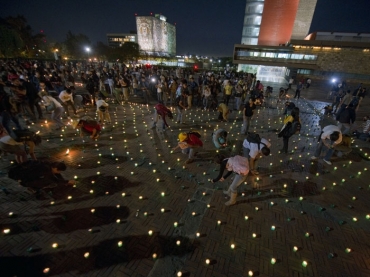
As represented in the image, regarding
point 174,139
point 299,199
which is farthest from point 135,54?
point 299,199

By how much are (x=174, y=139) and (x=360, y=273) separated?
6.65 m

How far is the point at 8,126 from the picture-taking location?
6359 mm

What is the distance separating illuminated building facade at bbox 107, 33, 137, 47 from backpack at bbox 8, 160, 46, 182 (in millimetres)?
130681

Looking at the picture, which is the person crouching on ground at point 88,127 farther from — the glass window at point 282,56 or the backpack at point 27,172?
the glass window at point 282,56

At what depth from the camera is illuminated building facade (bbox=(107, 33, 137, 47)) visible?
115812mm

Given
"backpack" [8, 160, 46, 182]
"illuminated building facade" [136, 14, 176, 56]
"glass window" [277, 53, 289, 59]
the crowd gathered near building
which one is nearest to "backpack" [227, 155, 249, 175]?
the crowd gathered near building

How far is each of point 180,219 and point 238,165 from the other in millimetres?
1833

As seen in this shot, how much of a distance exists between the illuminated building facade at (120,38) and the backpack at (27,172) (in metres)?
131

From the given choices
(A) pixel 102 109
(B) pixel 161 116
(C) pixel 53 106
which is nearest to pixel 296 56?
(B) pixel 161 116

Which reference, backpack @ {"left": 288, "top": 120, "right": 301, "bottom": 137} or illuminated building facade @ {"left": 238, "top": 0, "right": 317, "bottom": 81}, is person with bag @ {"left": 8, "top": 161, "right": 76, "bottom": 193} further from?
illuminated building facade @ {"left": 238, "top": 0, "right": 317, "bottom": 81}

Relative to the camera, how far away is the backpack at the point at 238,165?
4070mm

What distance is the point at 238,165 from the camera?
4.12 m

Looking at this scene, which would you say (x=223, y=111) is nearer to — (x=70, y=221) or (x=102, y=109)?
(x=102, y=109)

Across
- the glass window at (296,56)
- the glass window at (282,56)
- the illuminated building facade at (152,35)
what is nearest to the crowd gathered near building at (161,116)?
the glass window at (296,56)
